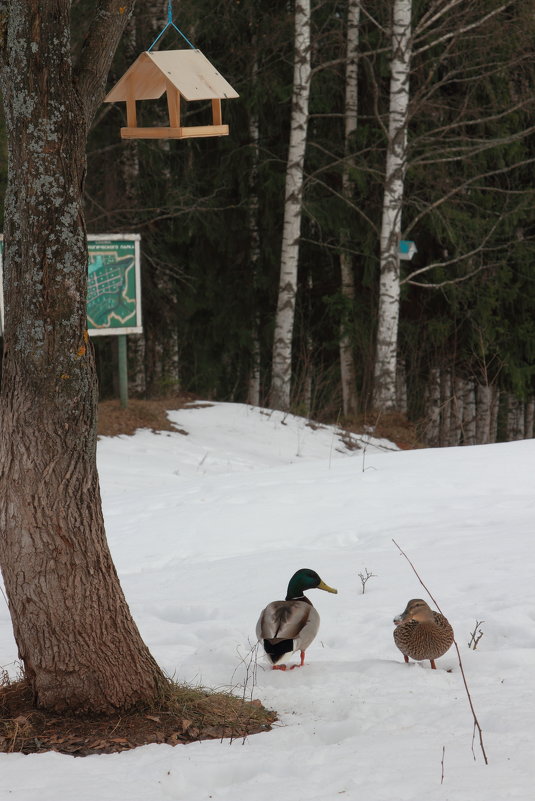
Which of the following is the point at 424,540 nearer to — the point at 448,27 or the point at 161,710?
the point at 161,710

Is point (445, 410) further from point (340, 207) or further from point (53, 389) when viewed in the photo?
point (53, 389)

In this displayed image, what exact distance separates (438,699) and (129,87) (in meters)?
4.03

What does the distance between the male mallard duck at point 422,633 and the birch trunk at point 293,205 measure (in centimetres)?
948

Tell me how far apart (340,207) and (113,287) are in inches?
205

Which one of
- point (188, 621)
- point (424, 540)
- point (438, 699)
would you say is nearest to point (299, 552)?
point (424, 540)

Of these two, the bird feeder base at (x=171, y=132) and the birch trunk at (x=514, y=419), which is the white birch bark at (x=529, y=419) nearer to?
the birch trunk at (x=514, y=419)

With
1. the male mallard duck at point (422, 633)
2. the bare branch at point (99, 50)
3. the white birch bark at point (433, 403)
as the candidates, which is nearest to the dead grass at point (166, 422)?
the white birch bark at point (433, 403)

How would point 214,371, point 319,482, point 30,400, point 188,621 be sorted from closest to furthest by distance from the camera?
point 30,400 < point 188,621 < point 319,482 < point 214,371

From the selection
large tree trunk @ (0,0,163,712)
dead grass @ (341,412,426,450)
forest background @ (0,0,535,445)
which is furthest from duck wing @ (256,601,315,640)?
forest background @ (0,0,535,445)

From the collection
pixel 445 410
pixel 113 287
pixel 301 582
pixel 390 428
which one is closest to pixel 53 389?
pixel 301 582

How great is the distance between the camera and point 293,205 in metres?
13.7

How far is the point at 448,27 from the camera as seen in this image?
565 inches

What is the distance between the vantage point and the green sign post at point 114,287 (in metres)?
11.4

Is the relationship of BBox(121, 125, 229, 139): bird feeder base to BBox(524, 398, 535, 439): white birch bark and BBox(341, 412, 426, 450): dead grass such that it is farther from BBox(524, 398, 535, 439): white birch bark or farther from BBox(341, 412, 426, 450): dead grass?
BBox(524, 398, 535, 439): white birch bark
